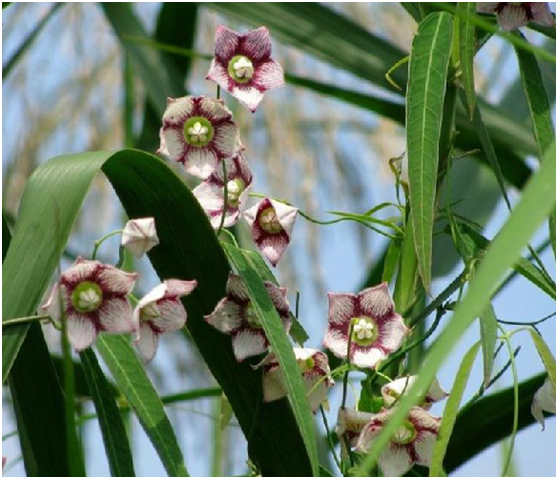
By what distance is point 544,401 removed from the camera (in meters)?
0.59

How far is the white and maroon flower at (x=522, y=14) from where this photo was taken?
2.02ft

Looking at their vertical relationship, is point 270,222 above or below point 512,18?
below

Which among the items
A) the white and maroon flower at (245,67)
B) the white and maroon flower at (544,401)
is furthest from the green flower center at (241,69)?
the white and maroon flower at (544,401)

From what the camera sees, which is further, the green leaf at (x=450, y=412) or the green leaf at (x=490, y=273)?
the green leaf at (x=450, y=412)

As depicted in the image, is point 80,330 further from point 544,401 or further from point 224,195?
point 544,401

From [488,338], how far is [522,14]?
19 cm

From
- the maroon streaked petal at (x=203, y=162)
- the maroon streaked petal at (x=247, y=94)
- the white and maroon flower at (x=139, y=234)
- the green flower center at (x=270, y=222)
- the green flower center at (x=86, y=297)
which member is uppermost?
the maroon streaked petal at (x=247, y=94)

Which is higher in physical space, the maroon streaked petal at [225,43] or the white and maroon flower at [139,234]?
the maroon streaked petal at [225,43]

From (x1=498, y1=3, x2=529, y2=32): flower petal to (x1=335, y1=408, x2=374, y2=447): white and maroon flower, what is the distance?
0.21m

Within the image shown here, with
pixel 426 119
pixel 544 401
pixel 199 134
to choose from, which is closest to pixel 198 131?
pixel 199 134

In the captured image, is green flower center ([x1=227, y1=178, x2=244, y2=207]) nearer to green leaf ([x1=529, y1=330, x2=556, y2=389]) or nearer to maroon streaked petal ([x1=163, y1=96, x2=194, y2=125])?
maroon streaked petal ([x1=163, y1=96, x2=194, y2=125])

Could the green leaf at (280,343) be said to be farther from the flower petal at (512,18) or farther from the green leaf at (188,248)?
the flower petal at (512,18)

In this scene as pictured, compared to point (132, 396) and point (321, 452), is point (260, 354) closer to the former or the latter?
point (132, 396)

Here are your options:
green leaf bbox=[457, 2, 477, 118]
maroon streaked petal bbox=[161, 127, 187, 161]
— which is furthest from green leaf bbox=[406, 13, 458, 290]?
maroon streaked petal bbox=[161, 127, 187, 161]
